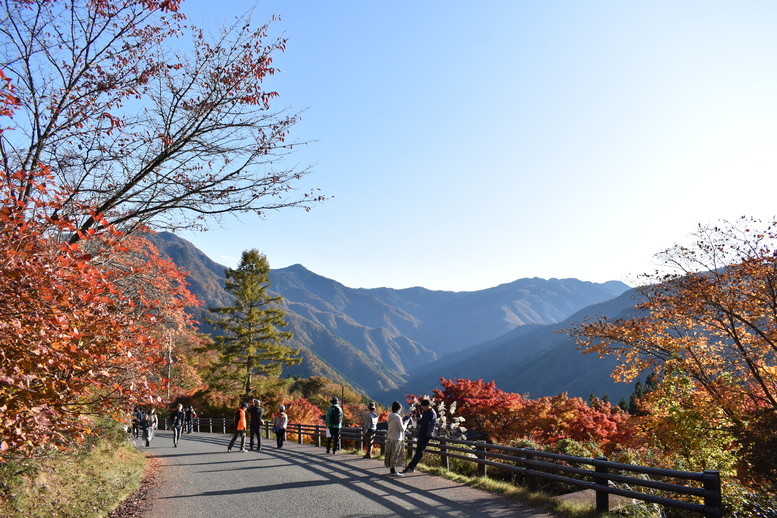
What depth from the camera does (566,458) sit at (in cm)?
766

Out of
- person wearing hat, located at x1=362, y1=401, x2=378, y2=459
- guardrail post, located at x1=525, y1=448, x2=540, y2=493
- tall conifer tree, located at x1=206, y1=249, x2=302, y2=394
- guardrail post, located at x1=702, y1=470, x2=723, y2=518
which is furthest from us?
tall conifer tree, located at x1=206, y1=249, x2=302, y2=394

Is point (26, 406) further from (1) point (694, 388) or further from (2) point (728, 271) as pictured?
(1) point (694, 388)

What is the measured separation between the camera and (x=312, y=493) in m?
8.80

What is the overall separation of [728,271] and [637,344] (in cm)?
321

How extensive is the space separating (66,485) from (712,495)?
966 centimetres

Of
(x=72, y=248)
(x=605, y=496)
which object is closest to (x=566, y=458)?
(x=605, y=496)

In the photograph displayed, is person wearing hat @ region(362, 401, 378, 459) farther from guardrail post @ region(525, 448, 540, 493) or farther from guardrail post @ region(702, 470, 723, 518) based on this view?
guardrail post @ region(702, 470, 723, 518)

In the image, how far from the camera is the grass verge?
21.3 feet

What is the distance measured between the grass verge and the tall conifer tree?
101 ft

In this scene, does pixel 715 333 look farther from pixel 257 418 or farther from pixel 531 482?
pixel 257 418

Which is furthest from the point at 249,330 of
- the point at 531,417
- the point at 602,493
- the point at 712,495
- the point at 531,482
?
the point at 712,495

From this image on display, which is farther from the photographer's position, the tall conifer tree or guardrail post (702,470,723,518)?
the tall conifer tree

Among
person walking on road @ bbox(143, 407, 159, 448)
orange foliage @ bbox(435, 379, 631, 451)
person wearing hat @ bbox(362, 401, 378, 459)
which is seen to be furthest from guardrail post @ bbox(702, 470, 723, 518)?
person walking on road @ bbox(143, 407, 159, 448)

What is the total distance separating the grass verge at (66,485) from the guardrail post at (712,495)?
8597mm
